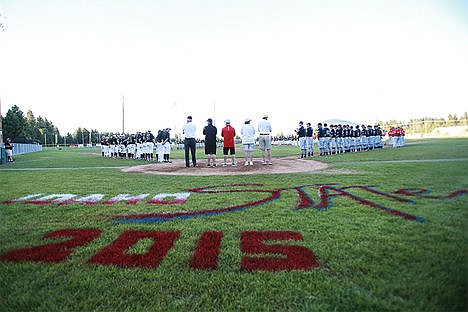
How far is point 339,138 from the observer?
22375 millimetres

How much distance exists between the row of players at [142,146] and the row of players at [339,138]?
900cm

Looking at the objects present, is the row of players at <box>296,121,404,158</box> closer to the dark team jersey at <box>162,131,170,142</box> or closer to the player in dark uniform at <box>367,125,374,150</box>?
the player in dark uniform at <box>367,125,374,150</box>

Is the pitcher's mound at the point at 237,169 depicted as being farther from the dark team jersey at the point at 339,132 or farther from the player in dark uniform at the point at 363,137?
the player in dark uniform at the point at 363,137

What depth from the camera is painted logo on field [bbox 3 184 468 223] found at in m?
4.48

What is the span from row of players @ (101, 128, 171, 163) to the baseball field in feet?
44.8

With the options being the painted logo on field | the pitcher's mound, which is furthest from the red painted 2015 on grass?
the pitcher's mound

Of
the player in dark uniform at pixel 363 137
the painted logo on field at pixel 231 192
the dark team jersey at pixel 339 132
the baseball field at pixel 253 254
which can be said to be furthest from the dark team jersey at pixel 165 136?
the player in dark uniform at pixel 363 137

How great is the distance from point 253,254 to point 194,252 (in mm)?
655

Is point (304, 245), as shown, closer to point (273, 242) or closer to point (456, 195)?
point (273, 242)

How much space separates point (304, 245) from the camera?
3158mm

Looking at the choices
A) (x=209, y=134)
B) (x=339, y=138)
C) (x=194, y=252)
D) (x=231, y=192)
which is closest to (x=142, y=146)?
(x=209, y=134)

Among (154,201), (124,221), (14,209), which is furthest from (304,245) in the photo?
(14,209)

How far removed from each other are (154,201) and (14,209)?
252 cm

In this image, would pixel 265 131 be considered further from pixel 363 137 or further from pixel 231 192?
pixel 363 137
